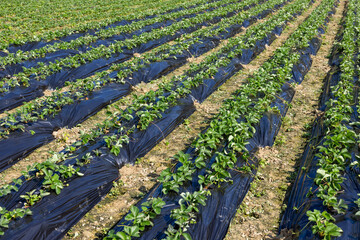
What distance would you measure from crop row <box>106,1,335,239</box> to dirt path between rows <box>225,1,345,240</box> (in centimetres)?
49

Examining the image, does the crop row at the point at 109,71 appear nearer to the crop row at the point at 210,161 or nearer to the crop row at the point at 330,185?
the crop row at the point at 210,161

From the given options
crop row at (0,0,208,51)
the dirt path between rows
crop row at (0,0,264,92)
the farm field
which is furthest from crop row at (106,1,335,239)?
crop row at (0,0,208,51)

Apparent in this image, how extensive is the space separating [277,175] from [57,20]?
681 inches

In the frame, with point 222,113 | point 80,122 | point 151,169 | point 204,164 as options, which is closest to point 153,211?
point 204,164

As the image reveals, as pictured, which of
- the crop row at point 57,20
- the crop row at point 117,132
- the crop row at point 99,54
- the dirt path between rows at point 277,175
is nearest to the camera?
the dirt path between rows at point 277,175

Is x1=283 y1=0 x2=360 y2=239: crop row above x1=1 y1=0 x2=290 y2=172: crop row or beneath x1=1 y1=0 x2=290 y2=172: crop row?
beneath

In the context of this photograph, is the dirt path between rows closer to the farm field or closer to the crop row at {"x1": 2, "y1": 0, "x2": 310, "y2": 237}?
the farm field

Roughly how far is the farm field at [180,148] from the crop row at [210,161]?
0.09 feet

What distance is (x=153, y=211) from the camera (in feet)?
11.4

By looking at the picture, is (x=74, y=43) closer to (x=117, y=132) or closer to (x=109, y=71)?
(x=109, y=71)

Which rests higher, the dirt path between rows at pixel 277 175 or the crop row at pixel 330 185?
the crop row at pixel 330 185

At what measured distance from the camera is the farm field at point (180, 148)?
352 centimetres

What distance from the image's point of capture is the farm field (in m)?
3.52

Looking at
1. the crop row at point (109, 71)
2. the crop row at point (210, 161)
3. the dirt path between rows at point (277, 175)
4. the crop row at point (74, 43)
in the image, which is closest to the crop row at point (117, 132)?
the crop row at point (210, 161)
